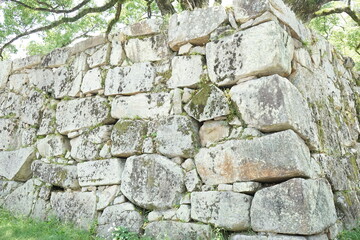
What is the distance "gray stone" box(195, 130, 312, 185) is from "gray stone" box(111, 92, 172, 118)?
834 mm

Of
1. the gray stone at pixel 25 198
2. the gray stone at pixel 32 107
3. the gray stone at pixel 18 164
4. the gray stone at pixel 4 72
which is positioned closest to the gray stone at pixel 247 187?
the gray stone at pixel 25 198

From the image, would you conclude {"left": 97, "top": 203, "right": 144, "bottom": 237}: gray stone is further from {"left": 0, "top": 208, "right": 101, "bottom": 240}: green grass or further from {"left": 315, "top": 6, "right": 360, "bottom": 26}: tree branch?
{"left": 315, "top": 6, "right": 360, "bottom": 26}: tree branch

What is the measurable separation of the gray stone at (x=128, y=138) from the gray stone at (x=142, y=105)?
0.40 ft

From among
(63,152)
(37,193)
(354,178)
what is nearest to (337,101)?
(354,178)

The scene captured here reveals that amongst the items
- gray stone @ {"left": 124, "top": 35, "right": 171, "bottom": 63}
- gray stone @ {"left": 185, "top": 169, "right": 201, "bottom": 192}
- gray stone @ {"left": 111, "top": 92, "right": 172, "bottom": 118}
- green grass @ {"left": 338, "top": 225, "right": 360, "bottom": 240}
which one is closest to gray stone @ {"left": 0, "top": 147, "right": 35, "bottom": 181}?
gray stone @ {"left": 111, "top": 92, "right": 172, "bottom": 118}

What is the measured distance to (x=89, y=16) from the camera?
10688mm

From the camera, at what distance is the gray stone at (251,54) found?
329 centimetres

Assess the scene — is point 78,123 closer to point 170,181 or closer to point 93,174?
point 93,174

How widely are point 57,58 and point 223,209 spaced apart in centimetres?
358

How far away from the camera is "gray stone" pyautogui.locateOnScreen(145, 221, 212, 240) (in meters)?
3.29

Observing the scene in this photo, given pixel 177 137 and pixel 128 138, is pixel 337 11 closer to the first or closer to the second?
pixel 177 137

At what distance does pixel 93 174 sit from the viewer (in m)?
4.16

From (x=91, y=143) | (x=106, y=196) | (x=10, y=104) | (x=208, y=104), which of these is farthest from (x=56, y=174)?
(x=208, y=104)

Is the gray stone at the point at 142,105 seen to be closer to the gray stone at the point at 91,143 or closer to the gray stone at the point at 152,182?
the gray stone at the point at 91,143
